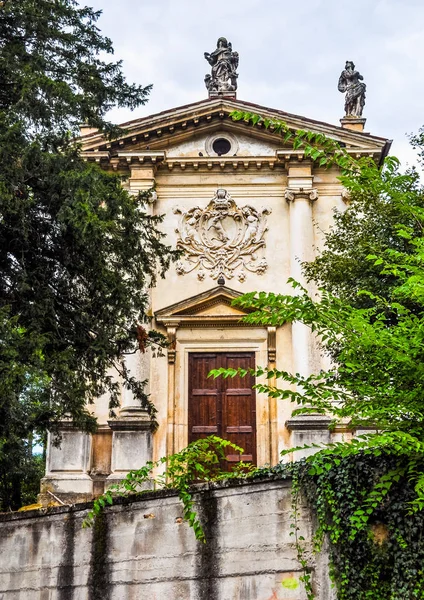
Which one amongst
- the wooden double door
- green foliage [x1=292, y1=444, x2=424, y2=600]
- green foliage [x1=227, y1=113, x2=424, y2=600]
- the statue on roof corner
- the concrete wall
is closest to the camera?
green foliage [x1=227, y1=113, x2=424, y2=600]

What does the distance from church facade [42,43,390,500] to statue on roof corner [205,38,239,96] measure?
1530 millimetres

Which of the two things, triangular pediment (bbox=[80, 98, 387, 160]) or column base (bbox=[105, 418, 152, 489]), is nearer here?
column base (bbox=[105, 418, 152, 489])

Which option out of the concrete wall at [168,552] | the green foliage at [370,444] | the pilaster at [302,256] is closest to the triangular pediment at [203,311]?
the pilaster at [302,256]

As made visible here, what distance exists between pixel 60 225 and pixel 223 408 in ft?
23.0

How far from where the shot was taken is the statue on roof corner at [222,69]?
71.8ft

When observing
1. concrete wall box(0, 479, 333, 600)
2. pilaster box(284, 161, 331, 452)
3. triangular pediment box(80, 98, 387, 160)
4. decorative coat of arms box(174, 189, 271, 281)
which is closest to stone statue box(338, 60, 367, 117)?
triangular pediment box(80, 98, 387, 160)

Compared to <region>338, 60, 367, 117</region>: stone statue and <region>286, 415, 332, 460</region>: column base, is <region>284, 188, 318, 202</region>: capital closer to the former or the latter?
<region>338, 60, 367, 117</region>: stone statue

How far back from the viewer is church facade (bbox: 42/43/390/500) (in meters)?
18.0

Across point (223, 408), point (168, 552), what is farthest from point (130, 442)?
point (168, 552)

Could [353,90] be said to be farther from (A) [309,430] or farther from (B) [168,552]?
(B) [168,552]

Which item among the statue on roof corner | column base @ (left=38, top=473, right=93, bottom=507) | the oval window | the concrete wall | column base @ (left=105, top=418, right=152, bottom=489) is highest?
the statue on roof corner

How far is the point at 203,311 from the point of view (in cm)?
1923

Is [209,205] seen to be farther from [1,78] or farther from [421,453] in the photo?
[421,453]

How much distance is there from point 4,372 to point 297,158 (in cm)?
1070
